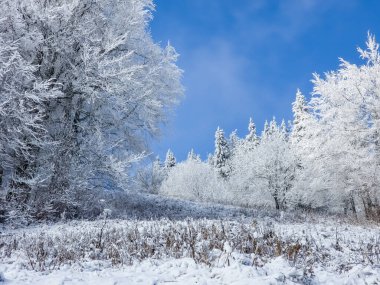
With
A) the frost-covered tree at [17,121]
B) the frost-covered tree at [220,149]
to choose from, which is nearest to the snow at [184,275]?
the frost-covered tree at [17,121]

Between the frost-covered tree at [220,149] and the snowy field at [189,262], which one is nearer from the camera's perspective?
the snowy field at [189,262]

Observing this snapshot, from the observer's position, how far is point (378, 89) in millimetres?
17578

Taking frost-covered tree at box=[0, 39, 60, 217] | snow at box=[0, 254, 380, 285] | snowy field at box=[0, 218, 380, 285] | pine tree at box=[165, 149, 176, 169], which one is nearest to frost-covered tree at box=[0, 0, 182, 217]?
frost-covered tree at box=[0, 39, 60, 217]

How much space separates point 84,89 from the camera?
13711 mm

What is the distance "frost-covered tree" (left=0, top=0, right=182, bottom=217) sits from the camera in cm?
1315

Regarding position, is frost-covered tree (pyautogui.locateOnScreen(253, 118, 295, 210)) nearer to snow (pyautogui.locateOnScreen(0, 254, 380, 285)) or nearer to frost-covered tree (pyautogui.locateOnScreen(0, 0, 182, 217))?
frost-covered tree (pyautogui.locateOnScreen(0, 0, 182, 217))

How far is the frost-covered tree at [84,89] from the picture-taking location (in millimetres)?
13148

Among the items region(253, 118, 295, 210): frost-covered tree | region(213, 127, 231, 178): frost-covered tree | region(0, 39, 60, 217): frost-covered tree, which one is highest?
region(213, 127, 231, 178): frost-covered tree

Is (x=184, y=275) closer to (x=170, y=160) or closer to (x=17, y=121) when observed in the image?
(x=17, y=121)

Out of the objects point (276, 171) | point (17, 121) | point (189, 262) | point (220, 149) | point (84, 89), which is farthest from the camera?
point (220, 149)

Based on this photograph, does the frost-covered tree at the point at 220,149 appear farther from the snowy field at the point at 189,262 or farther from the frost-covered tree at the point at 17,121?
the snowy field at the point at 189,262

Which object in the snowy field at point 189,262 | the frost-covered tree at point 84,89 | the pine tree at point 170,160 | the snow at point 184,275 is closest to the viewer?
the snow at point 184,275

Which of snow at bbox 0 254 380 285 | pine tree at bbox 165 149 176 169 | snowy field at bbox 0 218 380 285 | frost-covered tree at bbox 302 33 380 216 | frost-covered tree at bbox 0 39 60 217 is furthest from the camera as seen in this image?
pine tree at bbox 165 149 176 169

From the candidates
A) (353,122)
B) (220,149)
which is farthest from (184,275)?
(220,149)
